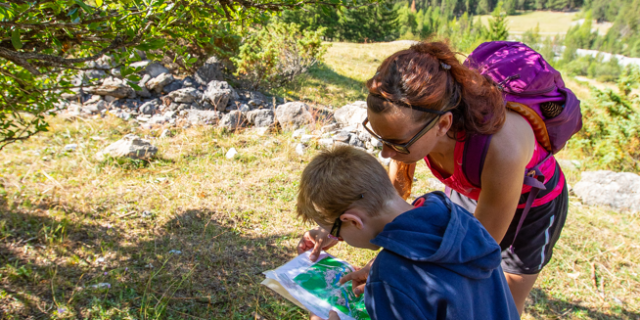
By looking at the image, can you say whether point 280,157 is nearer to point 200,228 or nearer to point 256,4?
point 200,228

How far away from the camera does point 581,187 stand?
15.7ft

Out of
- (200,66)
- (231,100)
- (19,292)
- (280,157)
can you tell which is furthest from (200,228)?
(200,66)

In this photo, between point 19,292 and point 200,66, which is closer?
point 19,292

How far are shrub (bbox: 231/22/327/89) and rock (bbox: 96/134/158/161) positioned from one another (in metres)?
3.88

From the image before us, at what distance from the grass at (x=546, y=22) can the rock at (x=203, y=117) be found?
279 ft

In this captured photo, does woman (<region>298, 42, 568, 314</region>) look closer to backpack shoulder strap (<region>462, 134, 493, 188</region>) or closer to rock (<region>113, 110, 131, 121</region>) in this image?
backpack shoulder strap (<region>462, 134, 493, 188</region>)

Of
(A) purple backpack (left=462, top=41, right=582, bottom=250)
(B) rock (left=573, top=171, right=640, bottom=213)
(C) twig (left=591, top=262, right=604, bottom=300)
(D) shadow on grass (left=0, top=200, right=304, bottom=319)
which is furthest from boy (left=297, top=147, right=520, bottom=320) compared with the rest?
(B) rock (left=573, top=171, right=640, bottom=213)

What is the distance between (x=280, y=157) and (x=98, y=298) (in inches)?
115

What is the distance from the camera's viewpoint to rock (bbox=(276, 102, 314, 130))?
6.00 m

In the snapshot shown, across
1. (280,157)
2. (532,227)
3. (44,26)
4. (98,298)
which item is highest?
(44,26)

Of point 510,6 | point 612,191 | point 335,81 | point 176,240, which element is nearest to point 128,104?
point 176,240

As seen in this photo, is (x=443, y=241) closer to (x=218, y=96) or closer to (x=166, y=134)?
(x=166, y=134)

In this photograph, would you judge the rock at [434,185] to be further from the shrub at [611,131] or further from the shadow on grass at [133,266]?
the shrub at [611,131]

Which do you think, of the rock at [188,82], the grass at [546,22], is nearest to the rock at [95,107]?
the rock at [188,82]
